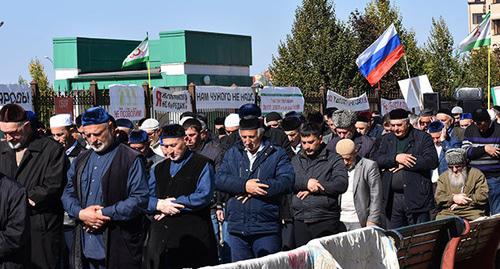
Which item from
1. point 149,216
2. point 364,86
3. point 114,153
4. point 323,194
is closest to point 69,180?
point 114,153

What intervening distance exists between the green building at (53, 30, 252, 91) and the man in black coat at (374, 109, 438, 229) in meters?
29.1

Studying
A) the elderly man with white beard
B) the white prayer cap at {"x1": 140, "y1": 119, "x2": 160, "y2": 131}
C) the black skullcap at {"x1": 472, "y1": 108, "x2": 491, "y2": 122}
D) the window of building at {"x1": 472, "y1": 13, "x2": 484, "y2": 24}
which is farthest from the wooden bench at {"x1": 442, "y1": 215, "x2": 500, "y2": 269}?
the window of building at {"x1": 472, "y1": 13, "x2": 484, "y2": 24}

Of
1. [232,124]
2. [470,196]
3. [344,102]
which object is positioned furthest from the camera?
[344,102]

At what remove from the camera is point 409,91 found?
28.2m

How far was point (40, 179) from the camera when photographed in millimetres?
9805

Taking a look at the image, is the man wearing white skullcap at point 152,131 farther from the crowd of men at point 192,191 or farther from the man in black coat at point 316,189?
the man in black coat at point 316,189

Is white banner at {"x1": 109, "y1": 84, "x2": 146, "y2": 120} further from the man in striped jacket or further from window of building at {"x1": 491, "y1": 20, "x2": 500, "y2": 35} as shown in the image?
window of building at {"x1": 491, "y1": 20, "x2": 500, "y2": 35}

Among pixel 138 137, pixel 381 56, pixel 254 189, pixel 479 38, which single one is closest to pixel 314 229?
pixel 254 189

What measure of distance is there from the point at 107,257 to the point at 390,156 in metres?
5.24

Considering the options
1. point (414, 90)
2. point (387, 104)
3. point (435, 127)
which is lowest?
point (435, 127)

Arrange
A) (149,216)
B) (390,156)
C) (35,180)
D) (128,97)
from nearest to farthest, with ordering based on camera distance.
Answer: (35,180) → (149,216) → (390,156) → (128,97)

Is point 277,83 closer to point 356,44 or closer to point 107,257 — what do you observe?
point 356,44

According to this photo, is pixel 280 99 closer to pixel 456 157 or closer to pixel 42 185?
pixel 456 157

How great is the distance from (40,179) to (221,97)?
12483 mm
